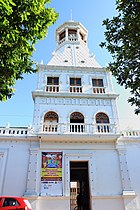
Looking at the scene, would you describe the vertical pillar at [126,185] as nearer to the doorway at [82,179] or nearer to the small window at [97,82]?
the doorway at [82,179]

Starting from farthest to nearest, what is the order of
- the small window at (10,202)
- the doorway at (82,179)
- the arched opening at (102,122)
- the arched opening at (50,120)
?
the arched opening at (102,122)
the arched opening at (50,120)
the doorway at (82,179)
the small window at (10,202)

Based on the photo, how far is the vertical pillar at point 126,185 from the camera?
11.4m

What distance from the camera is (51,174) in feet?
40.1

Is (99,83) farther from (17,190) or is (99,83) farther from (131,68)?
(17,190)

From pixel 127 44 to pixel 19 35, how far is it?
442 centimetres

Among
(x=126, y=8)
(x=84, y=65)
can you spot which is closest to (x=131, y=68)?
(x=126, y=8)

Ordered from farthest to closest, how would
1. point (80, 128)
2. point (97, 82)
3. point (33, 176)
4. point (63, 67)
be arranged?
point (63, 67), point (97, 82), point (80, 128), point (33, 176)

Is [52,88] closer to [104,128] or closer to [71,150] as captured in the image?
[104,128]

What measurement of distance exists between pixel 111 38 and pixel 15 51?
13.6 feet

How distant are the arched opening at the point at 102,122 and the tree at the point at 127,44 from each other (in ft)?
21.3

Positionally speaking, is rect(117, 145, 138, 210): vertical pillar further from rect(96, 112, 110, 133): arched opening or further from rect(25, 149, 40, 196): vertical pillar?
rect(25, 149, 40, 196): vertical pillar

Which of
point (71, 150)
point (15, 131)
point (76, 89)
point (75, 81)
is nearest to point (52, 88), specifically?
point (76, 89)

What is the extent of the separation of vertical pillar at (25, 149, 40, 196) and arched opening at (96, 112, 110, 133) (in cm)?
508

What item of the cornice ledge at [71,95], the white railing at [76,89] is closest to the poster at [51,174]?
the cornice ledge at [71,95]
